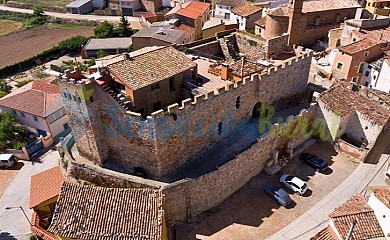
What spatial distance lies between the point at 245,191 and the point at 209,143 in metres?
5.01

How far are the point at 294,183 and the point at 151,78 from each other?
14399mm

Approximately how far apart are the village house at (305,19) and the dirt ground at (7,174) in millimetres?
35458

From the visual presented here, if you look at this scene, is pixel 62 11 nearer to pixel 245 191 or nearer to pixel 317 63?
pixel 317 63

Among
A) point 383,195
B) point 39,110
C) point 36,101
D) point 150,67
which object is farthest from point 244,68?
point 36,101

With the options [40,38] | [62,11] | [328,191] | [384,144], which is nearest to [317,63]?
[384,144]

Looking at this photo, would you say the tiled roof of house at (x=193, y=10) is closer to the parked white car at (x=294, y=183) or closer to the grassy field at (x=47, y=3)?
the parked white car at (x=294, y=183)

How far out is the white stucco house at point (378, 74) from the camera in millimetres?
37787

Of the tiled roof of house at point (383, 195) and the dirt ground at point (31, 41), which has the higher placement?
the tiled roof of house at point (383, 195)

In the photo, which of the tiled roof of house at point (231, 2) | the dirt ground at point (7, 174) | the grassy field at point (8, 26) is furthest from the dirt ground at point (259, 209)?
the grassy field at point (8, 26)

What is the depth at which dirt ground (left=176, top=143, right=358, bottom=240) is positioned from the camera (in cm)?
2639

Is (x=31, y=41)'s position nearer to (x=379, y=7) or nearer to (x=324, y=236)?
(x=379, y=7)

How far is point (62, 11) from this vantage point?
286ft

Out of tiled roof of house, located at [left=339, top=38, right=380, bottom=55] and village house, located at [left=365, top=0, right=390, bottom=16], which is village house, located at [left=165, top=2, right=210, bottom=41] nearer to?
tiled roof of house, located at [left=339, top=38, right=380, bottom=55]

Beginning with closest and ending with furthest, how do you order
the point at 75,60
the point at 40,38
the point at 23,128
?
the point at 23,128 < the point at 75,60 < the point at 40,38
